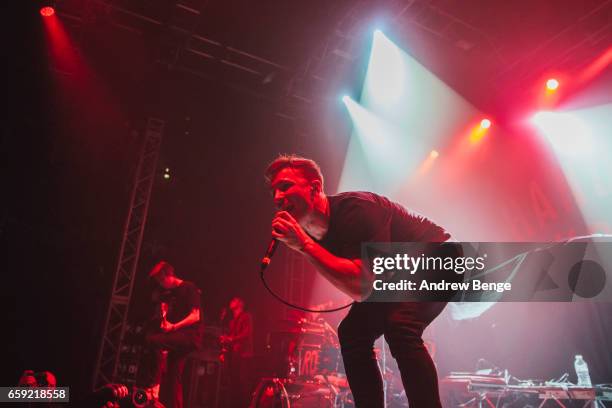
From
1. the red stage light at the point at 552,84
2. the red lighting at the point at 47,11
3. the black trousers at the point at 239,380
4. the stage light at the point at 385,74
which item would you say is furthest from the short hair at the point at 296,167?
the red stage light at the point at 552,84

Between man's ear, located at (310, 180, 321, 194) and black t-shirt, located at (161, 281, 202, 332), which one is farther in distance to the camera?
black t-shirt, located at (161, 281, 202, 332)

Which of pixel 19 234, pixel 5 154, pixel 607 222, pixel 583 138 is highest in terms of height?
pixel 583 138

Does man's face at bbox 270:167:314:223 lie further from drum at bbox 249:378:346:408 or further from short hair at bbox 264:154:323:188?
drum at bbox 249:378:346:408

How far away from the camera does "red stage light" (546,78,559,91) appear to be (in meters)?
8.27

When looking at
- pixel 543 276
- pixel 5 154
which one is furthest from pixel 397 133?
pixel 5 154

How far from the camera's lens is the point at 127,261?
23.5 feet

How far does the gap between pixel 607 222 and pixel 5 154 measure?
11.4 m

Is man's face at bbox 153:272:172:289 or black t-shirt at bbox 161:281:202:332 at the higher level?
man's face at bbox 153:272:172:289

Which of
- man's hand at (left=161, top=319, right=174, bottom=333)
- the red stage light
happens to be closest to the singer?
man's hand at (left=161, top=319, right=174, bottom=333)

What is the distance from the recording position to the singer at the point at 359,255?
183cm

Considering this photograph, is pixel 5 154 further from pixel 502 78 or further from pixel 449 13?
pixel 502 78

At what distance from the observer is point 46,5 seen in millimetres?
6734

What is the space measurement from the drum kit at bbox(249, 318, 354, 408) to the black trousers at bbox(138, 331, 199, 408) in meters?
0.99

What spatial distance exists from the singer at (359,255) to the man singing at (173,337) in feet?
10.7
